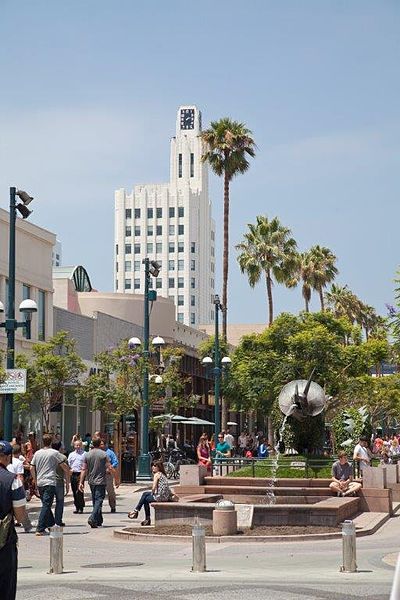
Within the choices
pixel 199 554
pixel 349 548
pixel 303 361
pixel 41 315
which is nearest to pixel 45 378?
pixel 41 315

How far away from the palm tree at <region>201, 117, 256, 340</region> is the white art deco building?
4311 inches

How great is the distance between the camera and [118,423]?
133 ft

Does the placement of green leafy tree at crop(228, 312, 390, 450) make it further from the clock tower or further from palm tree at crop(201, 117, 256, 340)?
→ the clock tower

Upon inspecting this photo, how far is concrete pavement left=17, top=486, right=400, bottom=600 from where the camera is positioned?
1302cm

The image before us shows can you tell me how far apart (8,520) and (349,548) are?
20.7 ft

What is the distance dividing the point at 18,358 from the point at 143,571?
23.3m

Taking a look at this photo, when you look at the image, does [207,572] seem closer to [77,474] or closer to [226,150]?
[77,474]

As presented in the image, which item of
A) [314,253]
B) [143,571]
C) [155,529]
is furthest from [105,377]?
[314,253]

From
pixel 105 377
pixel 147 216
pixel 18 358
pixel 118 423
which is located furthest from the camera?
pixel 147 216

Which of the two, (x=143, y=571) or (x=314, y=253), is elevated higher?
(x=314, y=253)

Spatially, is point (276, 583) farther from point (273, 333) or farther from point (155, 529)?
point (273, 333)

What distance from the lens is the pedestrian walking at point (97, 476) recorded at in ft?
73.8

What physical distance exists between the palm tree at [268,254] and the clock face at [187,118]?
415ft

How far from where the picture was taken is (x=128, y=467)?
37.5 metres
